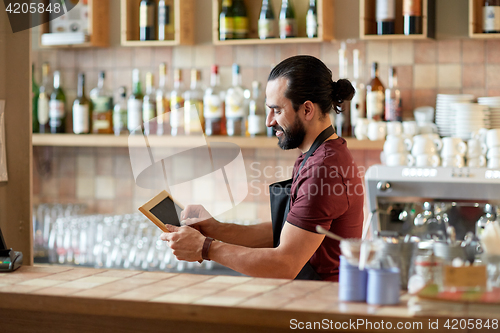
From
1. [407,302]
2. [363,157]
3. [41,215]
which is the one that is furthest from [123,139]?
[407,302]

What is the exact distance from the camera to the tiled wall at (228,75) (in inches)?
102

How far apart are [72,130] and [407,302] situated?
2.42 metres

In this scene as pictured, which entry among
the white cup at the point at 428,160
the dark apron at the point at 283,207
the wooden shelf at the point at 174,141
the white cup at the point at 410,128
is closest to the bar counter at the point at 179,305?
the dark apron at the point at 283,207

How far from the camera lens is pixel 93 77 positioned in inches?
122

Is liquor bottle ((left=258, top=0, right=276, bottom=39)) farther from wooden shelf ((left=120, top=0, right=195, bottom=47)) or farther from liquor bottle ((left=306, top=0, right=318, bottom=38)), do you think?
wooden shelf ((left=120, top=0, right=195, bottom=47))

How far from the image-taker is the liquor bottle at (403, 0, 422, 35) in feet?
7.71

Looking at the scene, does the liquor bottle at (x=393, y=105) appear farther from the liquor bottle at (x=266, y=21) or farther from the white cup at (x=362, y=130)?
the liquor bottle at (x=266, y=21)

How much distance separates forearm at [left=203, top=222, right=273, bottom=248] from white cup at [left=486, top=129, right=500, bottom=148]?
0.92 metres

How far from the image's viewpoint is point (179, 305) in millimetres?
1139

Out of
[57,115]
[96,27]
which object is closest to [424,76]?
[96,27]

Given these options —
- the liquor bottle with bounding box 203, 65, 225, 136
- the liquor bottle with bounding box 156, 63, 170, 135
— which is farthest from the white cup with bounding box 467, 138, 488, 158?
the liquor bottle with bounding box 156, 63, 170, 135

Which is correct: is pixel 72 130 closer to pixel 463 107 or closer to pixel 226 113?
pixel 226 113

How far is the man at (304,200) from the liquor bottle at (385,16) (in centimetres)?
76

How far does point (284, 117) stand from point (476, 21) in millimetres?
1129
